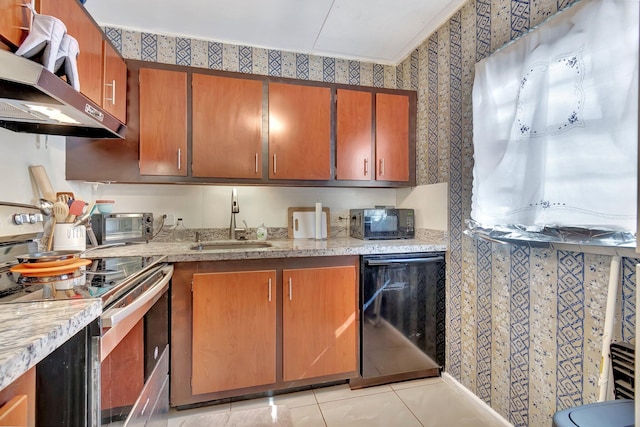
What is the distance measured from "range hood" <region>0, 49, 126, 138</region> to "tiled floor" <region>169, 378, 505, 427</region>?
1.67m

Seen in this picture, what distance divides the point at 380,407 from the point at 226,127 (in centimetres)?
208

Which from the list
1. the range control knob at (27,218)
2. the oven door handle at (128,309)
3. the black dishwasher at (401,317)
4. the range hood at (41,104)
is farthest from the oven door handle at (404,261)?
the range control knob at (27,218)

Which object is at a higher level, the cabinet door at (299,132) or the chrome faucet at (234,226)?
the cabinet door at (299,132)

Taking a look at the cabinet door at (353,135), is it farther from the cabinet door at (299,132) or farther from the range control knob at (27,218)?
the range control knob at (27,218)

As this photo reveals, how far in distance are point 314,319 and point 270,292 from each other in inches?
13.5

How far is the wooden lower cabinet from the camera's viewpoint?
1.66 meters

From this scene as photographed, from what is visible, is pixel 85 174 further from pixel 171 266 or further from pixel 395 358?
pixel 395 358

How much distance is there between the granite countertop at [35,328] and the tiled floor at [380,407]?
4.02ft

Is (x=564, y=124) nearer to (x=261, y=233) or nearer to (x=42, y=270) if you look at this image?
(x=261, y=233)

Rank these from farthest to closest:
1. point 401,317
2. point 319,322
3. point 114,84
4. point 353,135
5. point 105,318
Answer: point 353,135 → point 401,317 → point 319,322 → point 114,84 → point 105,318

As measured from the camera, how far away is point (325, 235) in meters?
2.42

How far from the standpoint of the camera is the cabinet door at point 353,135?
2.20 metres

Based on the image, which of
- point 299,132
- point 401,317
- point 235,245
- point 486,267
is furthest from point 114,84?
point 486,267

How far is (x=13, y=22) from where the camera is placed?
97cm
